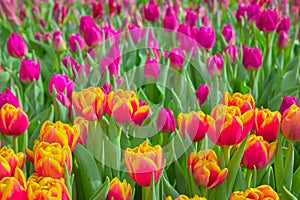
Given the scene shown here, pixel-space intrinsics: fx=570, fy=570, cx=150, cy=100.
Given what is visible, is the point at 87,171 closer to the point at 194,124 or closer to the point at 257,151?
the point at 194,124

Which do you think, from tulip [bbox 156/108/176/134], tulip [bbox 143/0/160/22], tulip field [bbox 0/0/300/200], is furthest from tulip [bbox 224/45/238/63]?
tulip [bbox 156/108/176/134]

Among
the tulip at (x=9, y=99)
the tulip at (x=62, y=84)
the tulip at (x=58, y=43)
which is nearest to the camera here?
the tulip at (x=9, y=99)

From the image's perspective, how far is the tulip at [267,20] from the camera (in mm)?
2197

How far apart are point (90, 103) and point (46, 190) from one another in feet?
1.19

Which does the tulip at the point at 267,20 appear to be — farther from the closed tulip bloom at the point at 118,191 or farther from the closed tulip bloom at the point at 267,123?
the closed tulip bloom at the point at 118,191

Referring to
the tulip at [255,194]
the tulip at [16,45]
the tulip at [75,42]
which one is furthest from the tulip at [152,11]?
the tulip at [255,194]

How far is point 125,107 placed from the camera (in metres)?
1.28

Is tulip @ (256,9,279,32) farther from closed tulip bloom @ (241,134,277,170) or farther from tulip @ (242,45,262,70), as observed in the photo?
closed tulip bloom @ (241,134,277,170)

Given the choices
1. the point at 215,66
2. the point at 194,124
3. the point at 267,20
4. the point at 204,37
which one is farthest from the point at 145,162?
the point at 267,20

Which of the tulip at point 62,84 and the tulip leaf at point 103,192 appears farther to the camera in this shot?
the tulip at point 62,84

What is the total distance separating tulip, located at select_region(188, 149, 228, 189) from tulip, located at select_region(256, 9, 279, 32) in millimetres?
1188

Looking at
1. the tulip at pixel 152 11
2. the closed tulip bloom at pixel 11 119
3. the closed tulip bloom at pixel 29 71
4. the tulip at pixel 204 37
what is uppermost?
the tulip at pixel 152 11

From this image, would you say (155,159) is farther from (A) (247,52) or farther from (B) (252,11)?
(B) (252,11)

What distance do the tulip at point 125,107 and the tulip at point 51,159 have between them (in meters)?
0.22
